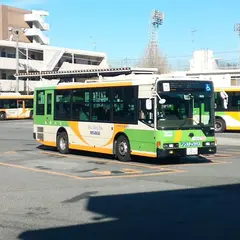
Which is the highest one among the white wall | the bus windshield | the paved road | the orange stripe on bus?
the white wall

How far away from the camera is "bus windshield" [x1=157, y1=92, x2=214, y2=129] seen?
1468 centimetres

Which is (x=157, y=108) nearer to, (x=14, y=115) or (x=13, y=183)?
(x=13, y=183)

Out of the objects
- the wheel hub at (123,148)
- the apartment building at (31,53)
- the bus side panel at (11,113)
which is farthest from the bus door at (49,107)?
the apartment building at (31,53)

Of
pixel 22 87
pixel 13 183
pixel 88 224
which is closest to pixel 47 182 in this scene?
pixel 13 183

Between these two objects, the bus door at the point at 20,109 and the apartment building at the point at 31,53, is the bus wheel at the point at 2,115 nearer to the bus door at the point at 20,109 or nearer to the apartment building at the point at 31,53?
the bus door at the point at 20,109

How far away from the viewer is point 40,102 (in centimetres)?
2056

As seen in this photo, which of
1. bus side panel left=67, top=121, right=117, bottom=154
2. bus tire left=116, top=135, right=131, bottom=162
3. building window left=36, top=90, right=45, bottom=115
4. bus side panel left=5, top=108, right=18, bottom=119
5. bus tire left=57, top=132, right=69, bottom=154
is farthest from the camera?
bus side panel left=5, top=108, right=18, bottom=119

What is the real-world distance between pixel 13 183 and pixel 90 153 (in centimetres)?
741

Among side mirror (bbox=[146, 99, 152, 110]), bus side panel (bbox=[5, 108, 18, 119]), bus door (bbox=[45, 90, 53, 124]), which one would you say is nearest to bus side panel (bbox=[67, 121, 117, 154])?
bus door (bbox=[45, 90, 53, 124])

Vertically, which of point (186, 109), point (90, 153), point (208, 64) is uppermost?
point (208, 64)

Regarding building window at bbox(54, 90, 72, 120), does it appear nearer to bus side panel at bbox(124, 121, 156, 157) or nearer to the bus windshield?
bus side panel at bbox(124, 121, 156, 157)

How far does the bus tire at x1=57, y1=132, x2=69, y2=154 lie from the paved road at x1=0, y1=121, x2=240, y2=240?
2705 mm

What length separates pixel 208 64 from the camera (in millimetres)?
73562

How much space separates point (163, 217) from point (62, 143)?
37.6 feet
